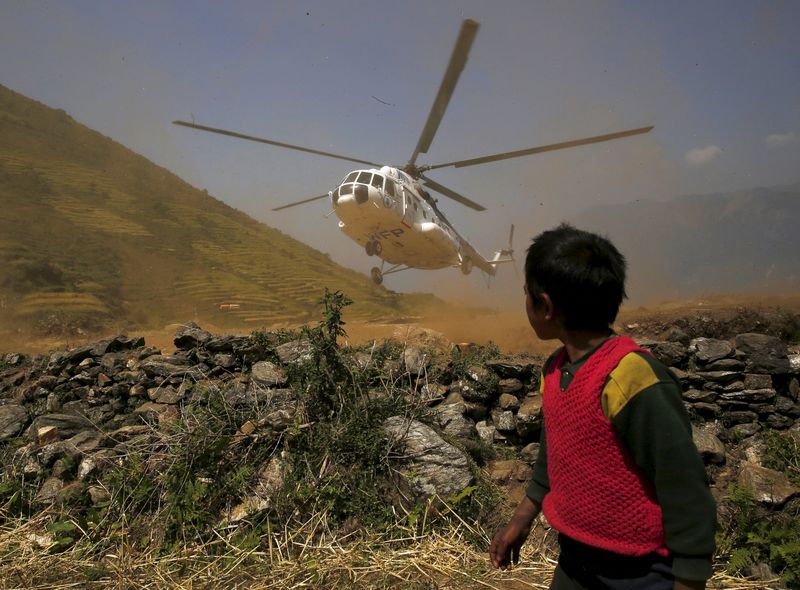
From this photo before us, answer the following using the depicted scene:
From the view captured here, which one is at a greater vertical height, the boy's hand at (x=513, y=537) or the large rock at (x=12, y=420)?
the boy's hand at (x=513, y=537)

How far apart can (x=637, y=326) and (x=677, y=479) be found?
7.70 meters

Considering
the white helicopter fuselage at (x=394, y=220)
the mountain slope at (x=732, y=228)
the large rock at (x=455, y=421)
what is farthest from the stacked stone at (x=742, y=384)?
the mountain slope at (x=732, y=228)

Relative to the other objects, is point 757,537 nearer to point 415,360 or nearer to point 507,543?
point 507,543

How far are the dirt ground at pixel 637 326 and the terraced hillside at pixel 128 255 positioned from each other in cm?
240

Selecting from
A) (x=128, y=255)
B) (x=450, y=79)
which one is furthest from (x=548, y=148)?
(x=128, y=255)

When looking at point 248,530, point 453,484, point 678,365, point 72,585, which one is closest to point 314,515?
point 248,530

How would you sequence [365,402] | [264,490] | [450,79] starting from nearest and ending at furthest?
[264,490] < [365,402] < [450,79]

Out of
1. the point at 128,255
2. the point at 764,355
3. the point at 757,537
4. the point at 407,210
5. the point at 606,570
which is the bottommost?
the point at 757,537

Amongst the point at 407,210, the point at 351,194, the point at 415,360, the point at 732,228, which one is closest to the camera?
the point at 415,360

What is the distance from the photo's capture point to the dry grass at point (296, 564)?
3.15 meters

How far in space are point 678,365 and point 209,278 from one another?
60.6 feet

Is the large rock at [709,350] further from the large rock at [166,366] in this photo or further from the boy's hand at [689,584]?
the large rock at [166,366]

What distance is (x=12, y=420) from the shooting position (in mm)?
5617

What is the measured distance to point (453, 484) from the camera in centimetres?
407
